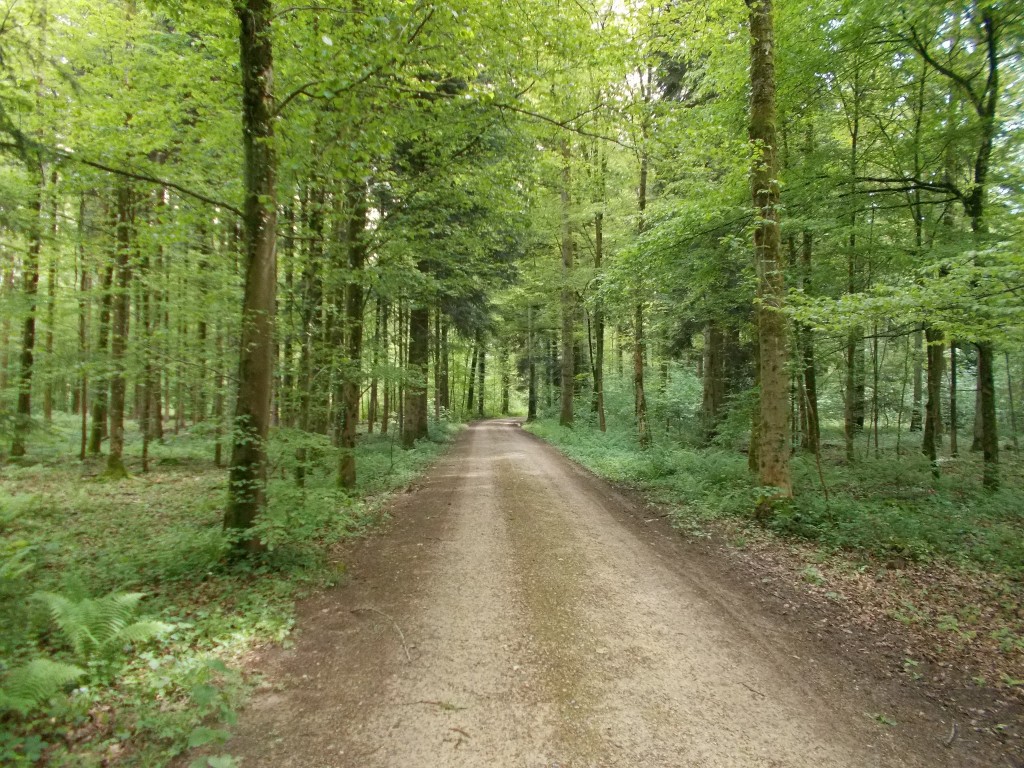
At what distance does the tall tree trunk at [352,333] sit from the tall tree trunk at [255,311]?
3553mm

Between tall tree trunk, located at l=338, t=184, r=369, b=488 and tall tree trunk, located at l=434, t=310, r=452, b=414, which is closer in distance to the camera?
tall tree trunk, located at l=338, t=184, r=369, b=488

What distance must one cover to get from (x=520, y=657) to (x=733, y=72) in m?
10.9

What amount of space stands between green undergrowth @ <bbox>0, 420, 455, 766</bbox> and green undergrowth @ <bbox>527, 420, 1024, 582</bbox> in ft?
20.3

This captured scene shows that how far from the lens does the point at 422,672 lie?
3.80 metres

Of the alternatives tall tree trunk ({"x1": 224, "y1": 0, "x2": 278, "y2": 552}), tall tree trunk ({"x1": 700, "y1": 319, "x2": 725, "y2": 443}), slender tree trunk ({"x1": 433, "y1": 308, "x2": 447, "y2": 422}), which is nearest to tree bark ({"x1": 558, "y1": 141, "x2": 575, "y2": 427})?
slender tree trunk ({"x1": 433, "y1": 308, "x2": 447, "y2": 422})

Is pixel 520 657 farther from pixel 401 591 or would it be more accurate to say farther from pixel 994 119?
pixel 994 119

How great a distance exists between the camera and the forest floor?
299 centimetres

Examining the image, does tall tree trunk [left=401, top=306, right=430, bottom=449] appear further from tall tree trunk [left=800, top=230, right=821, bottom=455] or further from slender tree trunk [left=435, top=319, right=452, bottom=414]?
tall tree trunk [left=800, top=230, right=821, bottom=455]

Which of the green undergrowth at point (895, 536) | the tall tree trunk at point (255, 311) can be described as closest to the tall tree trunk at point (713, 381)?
the green undergrowth at point (895, 536)

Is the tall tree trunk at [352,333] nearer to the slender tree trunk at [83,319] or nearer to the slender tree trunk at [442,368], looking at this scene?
the slender tree trunk at [83,319]

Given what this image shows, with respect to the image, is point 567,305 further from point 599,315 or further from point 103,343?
point 103,343

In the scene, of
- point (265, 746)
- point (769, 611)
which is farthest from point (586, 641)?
point (265, 746)

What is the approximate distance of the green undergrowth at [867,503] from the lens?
645 centimetres

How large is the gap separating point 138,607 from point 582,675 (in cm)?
419
